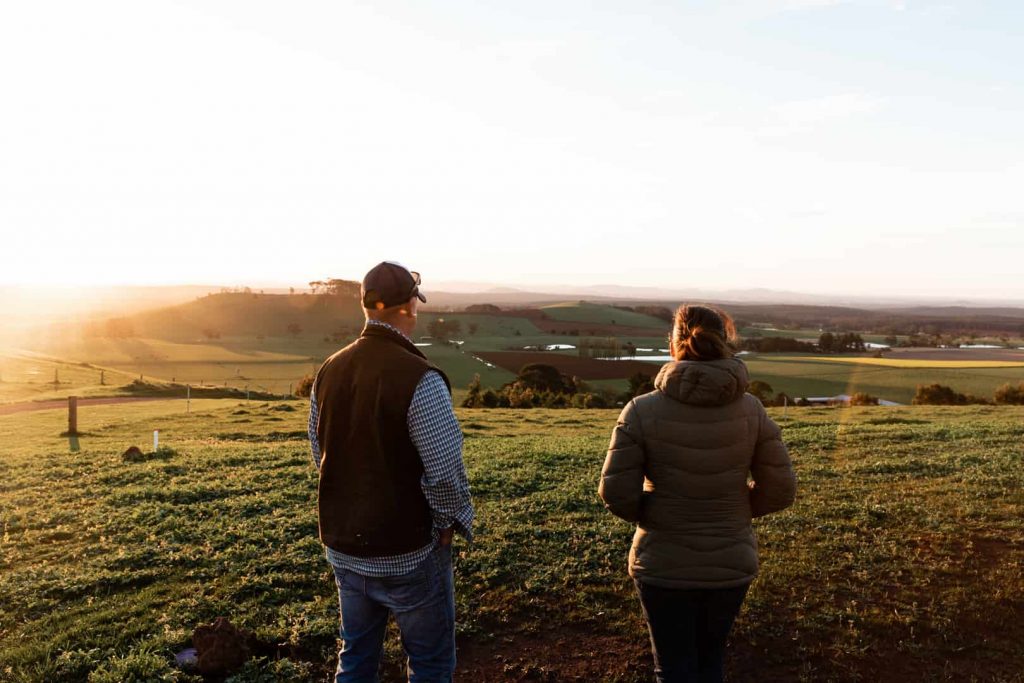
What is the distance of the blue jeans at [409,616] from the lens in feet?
10.8

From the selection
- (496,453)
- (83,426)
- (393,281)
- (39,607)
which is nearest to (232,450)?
(496,453)

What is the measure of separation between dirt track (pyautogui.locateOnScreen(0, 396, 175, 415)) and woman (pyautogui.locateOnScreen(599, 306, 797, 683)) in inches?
1358

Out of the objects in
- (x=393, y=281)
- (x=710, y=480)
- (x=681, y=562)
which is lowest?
(x=681, y=562)

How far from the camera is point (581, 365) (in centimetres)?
6900

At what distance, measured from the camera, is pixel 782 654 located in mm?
5492

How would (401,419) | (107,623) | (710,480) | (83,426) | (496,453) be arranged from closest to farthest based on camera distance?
1. (401,419)
2. (710,480)
3. (107,623)
4. (496,453)
5. (83,426)

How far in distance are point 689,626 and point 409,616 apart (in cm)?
146

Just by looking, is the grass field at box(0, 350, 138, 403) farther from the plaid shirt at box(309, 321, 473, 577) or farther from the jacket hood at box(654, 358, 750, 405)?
the jacket hood at box(654, 358, 750, 405)

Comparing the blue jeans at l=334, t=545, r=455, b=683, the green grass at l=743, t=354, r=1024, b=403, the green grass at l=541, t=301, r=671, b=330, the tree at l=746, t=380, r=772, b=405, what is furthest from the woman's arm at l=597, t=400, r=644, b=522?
the green grass at l=541, t=301, r=671, b=330

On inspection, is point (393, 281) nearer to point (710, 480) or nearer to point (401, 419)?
point (401, 419)

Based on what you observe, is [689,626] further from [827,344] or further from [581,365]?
[827,344]

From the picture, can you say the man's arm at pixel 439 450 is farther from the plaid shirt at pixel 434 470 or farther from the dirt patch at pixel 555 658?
the dirt patch at pixel 555 658

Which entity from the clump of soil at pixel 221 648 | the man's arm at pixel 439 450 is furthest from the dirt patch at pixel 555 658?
the man's arm at pixel 439 450

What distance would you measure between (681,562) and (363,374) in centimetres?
188
